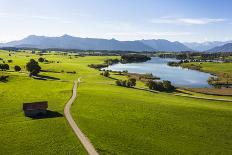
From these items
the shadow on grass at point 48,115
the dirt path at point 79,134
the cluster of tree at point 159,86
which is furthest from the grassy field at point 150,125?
the cluster of tree at point 159,86

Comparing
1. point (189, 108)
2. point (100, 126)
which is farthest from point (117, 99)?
point (100, 126)

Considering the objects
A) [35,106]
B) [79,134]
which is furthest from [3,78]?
[79,134]

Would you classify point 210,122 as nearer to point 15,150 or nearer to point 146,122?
point 146,122

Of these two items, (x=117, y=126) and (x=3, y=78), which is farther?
(x=3, y=78)

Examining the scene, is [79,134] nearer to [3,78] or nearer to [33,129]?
[33,129]

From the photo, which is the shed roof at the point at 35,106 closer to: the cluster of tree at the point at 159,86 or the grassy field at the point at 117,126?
the grassy field at the point at 117,126

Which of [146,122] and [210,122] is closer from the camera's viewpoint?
[146,122]
